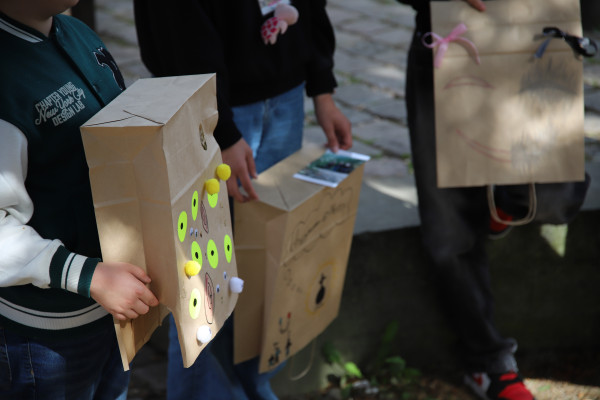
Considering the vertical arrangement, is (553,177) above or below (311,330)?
above

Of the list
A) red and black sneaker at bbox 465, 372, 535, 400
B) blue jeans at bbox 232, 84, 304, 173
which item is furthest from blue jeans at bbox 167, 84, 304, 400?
red and black sneaker at bbox 465, 372, 535, 400

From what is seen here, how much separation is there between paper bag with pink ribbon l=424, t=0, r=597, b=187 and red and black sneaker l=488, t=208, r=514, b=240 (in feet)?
0.99

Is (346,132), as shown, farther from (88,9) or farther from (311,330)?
(88,9)

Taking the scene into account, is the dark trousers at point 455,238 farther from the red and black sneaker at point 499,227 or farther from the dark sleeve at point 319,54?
the dark sleeve at point 319,54

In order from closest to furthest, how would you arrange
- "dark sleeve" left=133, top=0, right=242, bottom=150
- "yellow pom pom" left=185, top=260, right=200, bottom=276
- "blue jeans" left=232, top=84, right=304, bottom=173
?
"yellow pom pom" left=185, top=260, right=200, bottom=276 < "dark sleeve" left=133, top=0, right=242, bottom=150 < "blue jeans" left=232, top=84, right=304, bottom=173

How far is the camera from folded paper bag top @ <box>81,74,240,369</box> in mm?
1224

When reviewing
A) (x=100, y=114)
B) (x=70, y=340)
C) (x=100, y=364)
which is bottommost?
(x=100, y=364)

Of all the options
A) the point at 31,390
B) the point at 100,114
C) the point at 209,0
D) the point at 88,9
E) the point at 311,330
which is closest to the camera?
the point at 100,114

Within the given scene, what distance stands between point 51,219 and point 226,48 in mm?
744

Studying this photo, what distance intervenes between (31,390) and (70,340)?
0.12 m

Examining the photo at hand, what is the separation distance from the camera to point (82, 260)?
1.26 m

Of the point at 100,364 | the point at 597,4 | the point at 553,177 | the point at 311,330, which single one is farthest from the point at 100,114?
the point at 597,4

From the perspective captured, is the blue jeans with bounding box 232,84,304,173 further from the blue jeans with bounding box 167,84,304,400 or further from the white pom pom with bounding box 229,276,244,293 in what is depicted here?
the white pom pom with bounding box 229,276,244,293

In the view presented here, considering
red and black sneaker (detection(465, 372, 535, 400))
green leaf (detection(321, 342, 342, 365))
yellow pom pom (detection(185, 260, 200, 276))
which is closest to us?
yellow pom pom (detection(185, 260, 200, 276))
